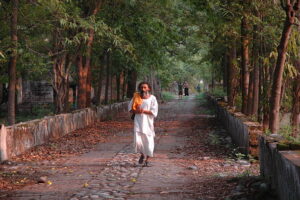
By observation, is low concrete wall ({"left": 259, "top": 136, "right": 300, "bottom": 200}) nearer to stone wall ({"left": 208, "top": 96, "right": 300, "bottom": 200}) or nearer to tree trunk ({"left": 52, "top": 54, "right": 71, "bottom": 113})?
stone wall ({"left": 208, "top": 96, "right": 300, "bottom": 200})

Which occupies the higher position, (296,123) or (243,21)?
(243,21)

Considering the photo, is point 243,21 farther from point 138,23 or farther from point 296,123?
point 138,23

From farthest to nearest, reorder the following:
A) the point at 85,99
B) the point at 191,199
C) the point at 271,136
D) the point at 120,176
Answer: the point at 85,99
the point at 120,176
the point at 271,136
the point at 191,199

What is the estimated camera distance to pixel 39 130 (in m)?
16.0

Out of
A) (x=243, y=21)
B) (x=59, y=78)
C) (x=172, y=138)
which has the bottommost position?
(x=172, y=138)

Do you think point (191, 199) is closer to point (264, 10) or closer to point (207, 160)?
point (207, 160)

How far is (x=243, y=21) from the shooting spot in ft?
56.4

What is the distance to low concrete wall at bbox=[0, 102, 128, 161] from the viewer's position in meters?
13.1

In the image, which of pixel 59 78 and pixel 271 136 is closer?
pixel 271 136

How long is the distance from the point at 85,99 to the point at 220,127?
7108mm

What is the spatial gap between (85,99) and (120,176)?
15.4 metres

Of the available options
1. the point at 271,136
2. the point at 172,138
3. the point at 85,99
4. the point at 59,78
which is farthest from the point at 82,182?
the point at 85,99

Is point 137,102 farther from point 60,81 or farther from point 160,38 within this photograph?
point 160,38

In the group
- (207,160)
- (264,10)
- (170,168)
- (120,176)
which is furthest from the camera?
(264,10)
